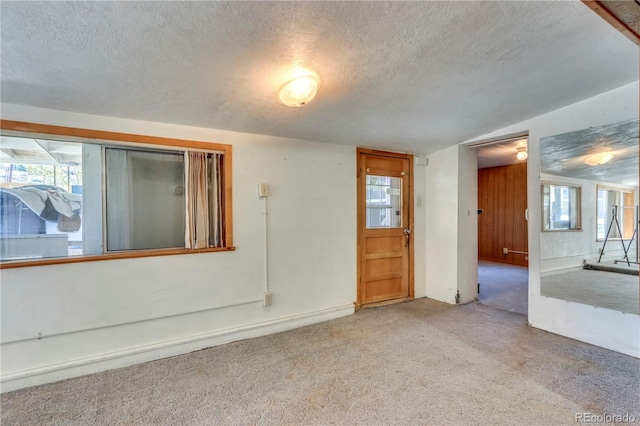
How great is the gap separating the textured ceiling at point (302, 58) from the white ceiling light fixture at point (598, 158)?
567 millimetres

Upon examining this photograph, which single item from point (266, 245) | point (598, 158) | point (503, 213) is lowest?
point (266, 245)

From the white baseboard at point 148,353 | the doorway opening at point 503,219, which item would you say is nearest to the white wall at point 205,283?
the white baseboard at point 148,353

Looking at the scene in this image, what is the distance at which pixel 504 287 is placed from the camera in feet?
14.5

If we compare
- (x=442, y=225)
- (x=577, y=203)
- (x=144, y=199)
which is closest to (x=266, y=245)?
(x=144, y=199)

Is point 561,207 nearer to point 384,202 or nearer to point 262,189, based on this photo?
point 384,202

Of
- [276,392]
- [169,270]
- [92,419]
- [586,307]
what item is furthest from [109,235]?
[586,307]

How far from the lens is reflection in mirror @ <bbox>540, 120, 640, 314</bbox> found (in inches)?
96.0

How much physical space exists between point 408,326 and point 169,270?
2431mm

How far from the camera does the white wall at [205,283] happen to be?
2.03m

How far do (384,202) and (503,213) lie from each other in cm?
442

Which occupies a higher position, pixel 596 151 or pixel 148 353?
pixel 596 151

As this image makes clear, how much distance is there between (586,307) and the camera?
2.58 m
